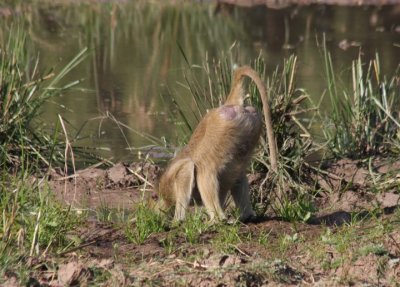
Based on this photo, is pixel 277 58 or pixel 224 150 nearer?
pixel 224 150

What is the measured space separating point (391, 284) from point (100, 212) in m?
2.47

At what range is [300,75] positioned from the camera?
15.1 meters

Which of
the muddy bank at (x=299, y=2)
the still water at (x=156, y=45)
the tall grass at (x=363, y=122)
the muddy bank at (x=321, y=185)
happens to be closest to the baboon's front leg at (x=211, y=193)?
the muddy bank at (x=321, y=185)

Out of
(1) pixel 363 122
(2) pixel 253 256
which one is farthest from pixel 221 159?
(1) pixel 363 122

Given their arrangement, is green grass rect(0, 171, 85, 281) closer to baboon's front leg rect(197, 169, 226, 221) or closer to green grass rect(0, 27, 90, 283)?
green grass rect(0, 27, 90, 283)

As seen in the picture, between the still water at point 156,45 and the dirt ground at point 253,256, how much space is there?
3072 mm

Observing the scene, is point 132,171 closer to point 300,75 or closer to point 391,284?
point 391,284

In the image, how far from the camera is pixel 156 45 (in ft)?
59.2

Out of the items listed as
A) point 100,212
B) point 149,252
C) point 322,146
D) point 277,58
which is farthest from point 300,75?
point 149,252

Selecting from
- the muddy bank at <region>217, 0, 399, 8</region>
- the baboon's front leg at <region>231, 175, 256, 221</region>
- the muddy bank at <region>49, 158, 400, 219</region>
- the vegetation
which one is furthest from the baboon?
the muddy bank at <region>217, 0, 399, 8</region>

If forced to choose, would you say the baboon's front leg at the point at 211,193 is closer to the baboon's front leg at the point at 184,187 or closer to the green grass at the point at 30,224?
the baboon's front leg at the point at 184,187

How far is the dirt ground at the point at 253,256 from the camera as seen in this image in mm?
5891

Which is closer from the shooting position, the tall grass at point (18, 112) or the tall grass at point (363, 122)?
the tall grass at point (18, 112)

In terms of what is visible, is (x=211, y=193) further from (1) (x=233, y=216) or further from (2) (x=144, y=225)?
(2) (x=144, y=225)
